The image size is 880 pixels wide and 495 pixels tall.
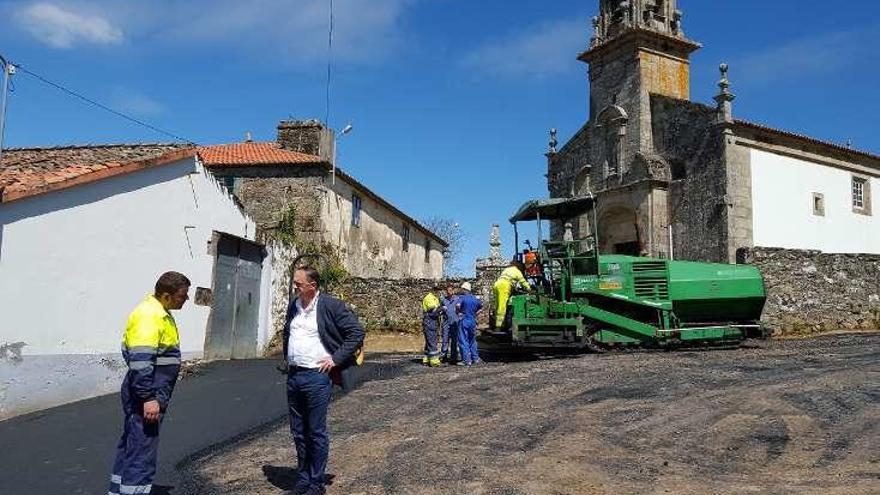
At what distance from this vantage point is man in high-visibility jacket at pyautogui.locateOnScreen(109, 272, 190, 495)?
4.56 meters

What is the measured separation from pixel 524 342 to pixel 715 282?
394 cm

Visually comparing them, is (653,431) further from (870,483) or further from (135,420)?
(135,420)

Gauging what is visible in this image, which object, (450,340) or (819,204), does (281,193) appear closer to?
(450,340)

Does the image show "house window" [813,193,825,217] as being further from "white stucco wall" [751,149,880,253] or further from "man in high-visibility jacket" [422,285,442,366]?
"man in high-visibility jacket" [422,285,442,366]

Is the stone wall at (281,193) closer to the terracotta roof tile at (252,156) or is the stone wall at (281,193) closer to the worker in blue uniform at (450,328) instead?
the terracotta roof tile at (252,156)

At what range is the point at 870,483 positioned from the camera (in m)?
4.75

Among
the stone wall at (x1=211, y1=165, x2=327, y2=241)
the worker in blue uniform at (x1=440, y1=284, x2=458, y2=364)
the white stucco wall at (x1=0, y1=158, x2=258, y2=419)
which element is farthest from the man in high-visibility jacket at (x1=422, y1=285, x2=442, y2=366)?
the stone wall at (x1=211, y1=165, x2=327, y2=241)

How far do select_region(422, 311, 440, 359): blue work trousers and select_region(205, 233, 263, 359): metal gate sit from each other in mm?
3930

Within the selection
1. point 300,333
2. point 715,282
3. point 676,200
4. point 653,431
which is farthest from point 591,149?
point 300,333

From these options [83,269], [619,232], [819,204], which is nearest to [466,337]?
[83,269]

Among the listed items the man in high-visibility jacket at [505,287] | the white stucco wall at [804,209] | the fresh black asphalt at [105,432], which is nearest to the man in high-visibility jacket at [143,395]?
the fresh black asphalt at [105,432]

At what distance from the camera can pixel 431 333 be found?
13.2 metres

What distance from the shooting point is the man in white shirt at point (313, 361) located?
502cm

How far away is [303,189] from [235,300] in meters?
8.29
